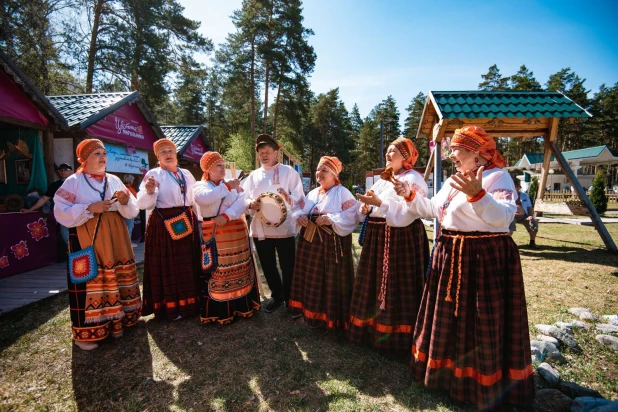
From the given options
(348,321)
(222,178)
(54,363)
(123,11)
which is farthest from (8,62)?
(123,11)

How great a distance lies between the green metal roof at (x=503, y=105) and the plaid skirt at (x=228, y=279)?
457cm

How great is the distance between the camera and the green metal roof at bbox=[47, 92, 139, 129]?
752 centimetres

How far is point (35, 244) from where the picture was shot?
231 inches

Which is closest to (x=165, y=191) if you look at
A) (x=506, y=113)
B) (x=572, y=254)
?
(x=506, y=113)

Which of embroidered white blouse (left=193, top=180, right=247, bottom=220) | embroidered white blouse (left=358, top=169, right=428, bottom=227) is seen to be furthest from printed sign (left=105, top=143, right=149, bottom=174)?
embroidered white blouse (left=358, top=169, right=428, bottom=227)

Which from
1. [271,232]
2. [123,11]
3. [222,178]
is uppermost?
[123,11]

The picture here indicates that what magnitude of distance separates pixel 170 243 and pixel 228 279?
769 mm

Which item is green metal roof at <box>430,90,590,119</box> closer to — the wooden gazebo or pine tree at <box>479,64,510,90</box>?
the wooden gazebo

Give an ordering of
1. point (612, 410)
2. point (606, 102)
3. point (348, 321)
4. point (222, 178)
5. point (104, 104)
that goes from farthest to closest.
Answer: point (606, 102)
point (104, 104)
point (222, 178)
point (348, 321)
point (612, 410)

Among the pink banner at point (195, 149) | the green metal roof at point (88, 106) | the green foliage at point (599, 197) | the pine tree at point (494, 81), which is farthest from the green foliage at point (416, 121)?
the green metal roof at point (88, 106)

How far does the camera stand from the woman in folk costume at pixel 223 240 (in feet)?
11.0

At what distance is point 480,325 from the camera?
206cm

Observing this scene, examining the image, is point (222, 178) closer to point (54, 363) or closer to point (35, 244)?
point (54, 363)

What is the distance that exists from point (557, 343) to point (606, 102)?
49.3 meters
